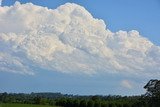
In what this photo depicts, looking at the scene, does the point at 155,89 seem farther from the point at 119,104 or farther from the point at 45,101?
the point at 45,101

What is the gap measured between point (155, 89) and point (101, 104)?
147 feet

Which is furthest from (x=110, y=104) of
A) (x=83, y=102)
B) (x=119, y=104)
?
(x=83, y=102)

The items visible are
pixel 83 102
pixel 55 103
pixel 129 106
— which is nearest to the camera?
pixel 129 106

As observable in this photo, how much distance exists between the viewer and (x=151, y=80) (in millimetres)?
97750

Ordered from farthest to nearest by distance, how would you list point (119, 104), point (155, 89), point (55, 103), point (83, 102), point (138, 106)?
point (55, 103) < point (83, 102) < point (119, 104) < point (138, 106) < point (155, 89)

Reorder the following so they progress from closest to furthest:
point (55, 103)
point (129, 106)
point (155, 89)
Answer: point (155, 89) → point (129, 106) → point (55, 103)

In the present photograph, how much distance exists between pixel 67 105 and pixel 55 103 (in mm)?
11301

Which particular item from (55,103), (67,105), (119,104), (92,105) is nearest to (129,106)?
(119,104)

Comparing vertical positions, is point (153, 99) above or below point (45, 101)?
below

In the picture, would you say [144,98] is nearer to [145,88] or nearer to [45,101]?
[145,88]

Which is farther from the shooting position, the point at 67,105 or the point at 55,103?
the point at 55,103

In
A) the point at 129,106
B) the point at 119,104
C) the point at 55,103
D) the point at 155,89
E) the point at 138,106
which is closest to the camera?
the point at 155,89

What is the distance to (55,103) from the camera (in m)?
164

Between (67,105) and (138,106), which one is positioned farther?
(67,105)
